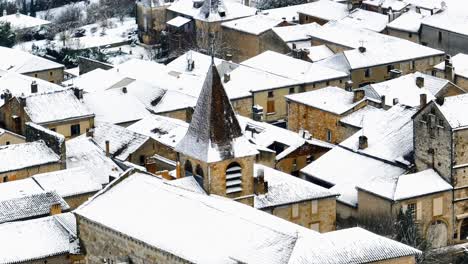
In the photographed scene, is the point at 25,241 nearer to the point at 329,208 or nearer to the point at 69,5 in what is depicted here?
the point at 329,208

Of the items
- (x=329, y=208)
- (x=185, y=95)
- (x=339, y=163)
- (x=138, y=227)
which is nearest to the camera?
(x=138, y=227)

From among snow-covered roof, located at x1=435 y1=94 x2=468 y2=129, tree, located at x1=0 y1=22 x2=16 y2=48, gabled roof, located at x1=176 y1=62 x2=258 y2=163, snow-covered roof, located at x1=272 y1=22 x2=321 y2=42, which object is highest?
gabled roof, located at x1=176 y1=62 x2=258 y2=163

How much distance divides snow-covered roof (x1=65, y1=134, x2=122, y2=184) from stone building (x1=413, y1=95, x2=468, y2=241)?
52.8ft

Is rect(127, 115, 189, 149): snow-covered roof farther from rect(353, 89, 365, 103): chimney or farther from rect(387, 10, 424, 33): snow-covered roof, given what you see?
rect(387, 10, 424, 33): snow-covered roof

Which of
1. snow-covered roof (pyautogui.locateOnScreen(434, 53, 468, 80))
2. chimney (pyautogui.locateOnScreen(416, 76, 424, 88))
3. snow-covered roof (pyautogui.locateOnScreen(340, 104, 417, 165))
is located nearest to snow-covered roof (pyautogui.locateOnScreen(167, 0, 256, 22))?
snow-covered roof (pyautogui.locateOnScreen(434, 53, 468, 80))

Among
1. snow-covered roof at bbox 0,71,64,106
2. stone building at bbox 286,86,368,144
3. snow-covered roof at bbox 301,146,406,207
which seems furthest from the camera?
snow-covered roof at bbox 0,71,64,106

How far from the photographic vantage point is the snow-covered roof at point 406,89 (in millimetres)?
104062

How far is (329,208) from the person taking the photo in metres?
86.4

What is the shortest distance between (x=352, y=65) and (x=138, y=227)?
46.5m

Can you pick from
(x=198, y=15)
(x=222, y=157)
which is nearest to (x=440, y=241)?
(x=222, y=157)

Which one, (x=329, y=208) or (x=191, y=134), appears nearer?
(x=191, y=134)

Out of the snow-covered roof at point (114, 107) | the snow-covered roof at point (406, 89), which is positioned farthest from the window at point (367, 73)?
the snow-covered roof at point (114, 107)

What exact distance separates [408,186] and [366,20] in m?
44.2

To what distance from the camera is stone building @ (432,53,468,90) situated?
111750mm
